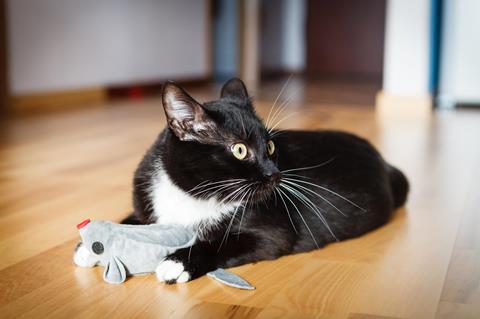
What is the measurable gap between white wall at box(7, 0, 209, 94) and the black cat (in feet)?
10.8

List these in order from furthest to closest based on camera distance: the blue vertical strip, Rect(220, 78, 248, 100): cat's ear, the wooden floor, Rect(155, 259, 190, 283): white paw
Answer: the blue vertical strip
Rect(220, 78, 248, 100): cat's ear
Rect(155, 259, 190, 283): white paw
the wooden floor

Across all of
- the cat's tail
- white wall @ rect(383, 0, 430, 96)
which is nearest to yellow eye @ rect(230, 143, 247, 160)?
the cat's tail

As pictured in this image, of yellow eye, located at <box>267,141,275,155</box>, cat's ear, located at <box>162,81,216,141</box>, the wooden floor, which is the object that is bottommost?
the wooden floor

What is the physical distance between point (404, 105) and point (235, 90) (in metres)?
3.48

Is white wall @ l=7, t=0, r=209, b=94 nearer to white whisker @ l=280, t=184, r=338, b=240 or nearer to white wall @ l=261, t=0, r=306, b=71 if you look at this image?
white wall @ l=261, t=0, r=306, b=71

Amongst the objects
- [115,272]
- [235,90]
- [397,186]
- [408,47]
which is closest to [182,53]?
[408,47]

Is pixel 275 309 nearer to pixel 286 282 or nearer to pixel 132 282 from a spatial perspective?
pixel 286 282

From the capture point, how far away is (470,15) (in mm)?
4887

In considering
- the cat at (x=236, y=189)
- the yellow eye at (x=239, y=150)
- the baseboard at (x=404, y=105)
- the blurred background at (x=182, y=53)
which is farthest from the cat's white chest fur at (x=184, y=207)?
the baseboard at (x=404, y=105)

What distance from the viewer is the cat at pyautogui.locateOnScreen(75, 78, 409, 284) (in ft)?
4.79

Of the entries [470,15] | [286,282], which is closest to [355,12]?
[470,15]

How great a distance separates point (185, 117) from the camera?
1463 millimetres

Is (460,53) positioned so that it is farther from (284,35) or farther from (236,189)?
(284,35)

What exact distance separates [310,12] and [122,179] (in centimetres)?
686
